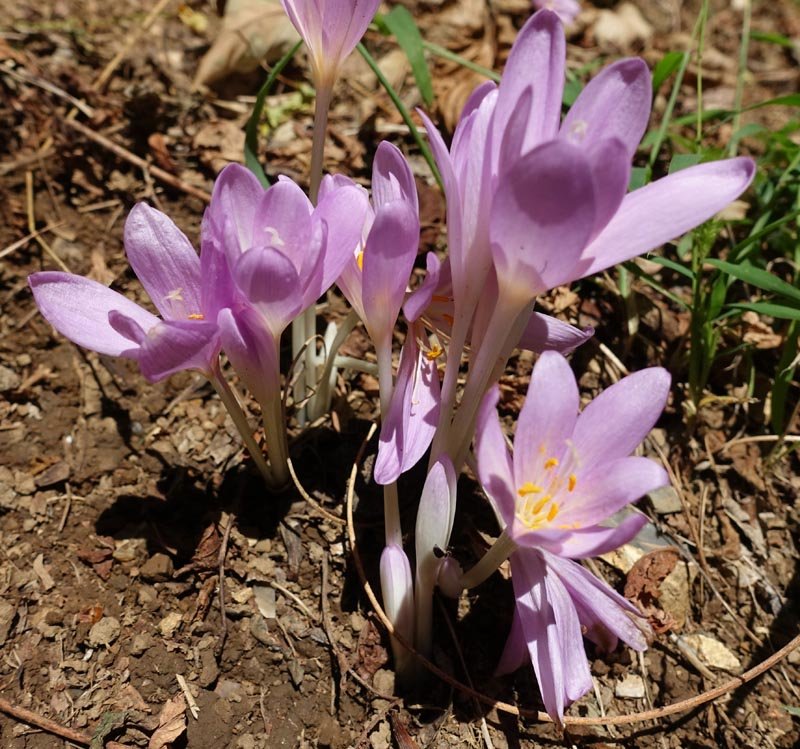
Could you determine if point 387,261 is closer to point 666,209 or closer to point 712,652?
point 666,209

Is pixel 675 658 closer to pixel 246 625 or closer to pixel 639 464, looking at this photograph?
pixel 639 464

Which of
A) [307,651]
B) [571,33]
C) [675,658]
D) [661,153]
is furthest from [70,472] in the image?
[571,33]

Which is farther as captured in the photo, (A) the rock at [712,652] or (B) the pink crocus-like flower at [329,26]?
(A) the rock at [712,652]

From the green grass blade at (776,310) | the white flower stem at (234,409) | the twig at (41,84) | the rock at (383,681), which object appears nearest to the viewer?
the white flower stem at (234,409)

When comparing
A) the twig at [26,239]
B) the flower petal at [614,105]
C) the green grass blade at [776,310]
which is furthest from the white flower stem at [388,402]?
the twig at [26,239]

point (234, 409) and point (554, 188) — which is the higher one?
point (554, 188)

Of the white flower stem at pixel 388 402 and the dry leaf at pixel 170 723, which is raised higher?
the white flower stem at pixel 388 402

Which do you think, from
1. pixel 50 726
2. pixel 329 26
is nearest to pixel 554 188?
pixel 329 26

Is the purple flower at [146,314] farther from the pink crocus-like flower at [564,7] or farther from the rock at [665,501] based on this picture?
the pink crocus-like flower at [564,7]

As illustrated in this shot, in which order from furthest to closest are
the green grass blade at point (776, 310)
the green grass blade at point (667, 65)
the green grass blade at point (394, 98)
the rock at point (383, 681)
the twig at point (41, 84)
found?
the twig at point (41, 84) → the green grass blade at point (667, 65) → the green grass blade at point (394, 98) → the green grass blade at point (776, 310) → the rock at point (383, 681)
